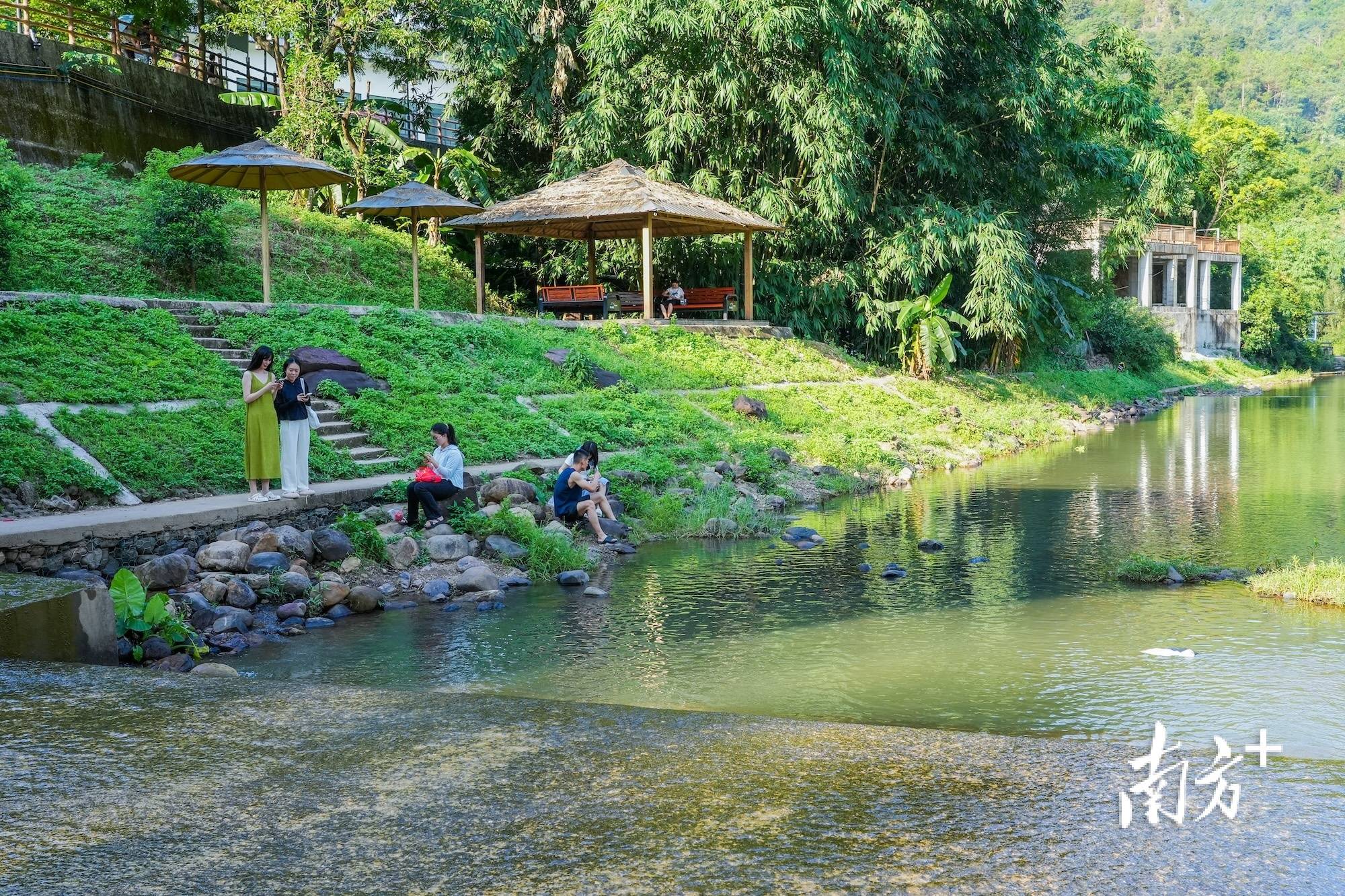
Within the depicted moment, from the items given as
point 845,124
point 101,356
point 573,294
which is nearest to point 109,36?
point 573,294

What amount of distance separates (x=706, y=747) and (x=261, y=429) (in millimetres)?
6687

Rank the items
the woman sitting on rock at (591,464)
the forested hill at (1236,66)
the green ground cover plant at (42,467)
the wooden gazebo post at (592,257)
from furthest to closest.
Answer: the forested hill at (1236,66) → the wooden gazebo post at (592,257) → the woman sitting on rock at (591,464) → the green ground cover plant at (42,467)

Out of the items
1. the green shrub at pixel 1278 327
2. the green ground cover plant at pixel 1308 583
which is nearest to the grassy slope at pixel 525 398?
the green ground cover plant at pixel 1308 583

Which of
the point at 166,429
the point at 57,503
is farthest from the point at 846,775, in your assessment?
the point at 166,429

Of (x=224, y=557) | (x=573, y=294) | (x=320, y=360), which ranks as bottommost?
(x=224, y=557)

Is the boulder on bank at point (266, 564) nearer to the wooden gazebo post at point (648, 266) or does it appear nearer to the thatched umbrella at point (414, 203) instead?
the thatched umbrella at point (414, 203)

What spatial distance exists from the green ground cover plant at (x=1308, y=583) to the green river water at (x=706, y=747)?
0.26m

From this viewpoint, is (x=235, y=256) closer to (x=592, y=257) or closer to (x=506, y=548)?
(x=592, y=257)

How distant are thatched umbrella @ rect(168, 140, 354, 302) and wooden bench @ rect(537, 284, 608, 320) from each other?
250 inches

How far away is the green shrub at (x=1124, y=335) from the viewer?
38188mm

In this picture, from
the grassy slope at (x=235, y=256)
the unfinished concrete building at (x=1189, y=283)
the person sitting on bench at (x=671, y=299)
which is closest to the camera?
the grassy slope at (x=235, y=256)

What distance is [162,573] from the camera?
8656 millimetres

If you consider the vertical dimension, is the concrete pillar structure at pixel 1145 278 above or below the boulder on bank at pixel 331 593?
above

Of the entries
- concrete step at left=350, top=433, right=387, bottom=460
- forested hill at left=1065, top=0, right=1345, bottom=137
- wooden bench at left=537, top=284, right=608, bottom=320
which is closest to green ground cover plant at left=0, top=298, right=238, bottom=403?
concrete step at left=350, top=433, right=387, bottom=460
